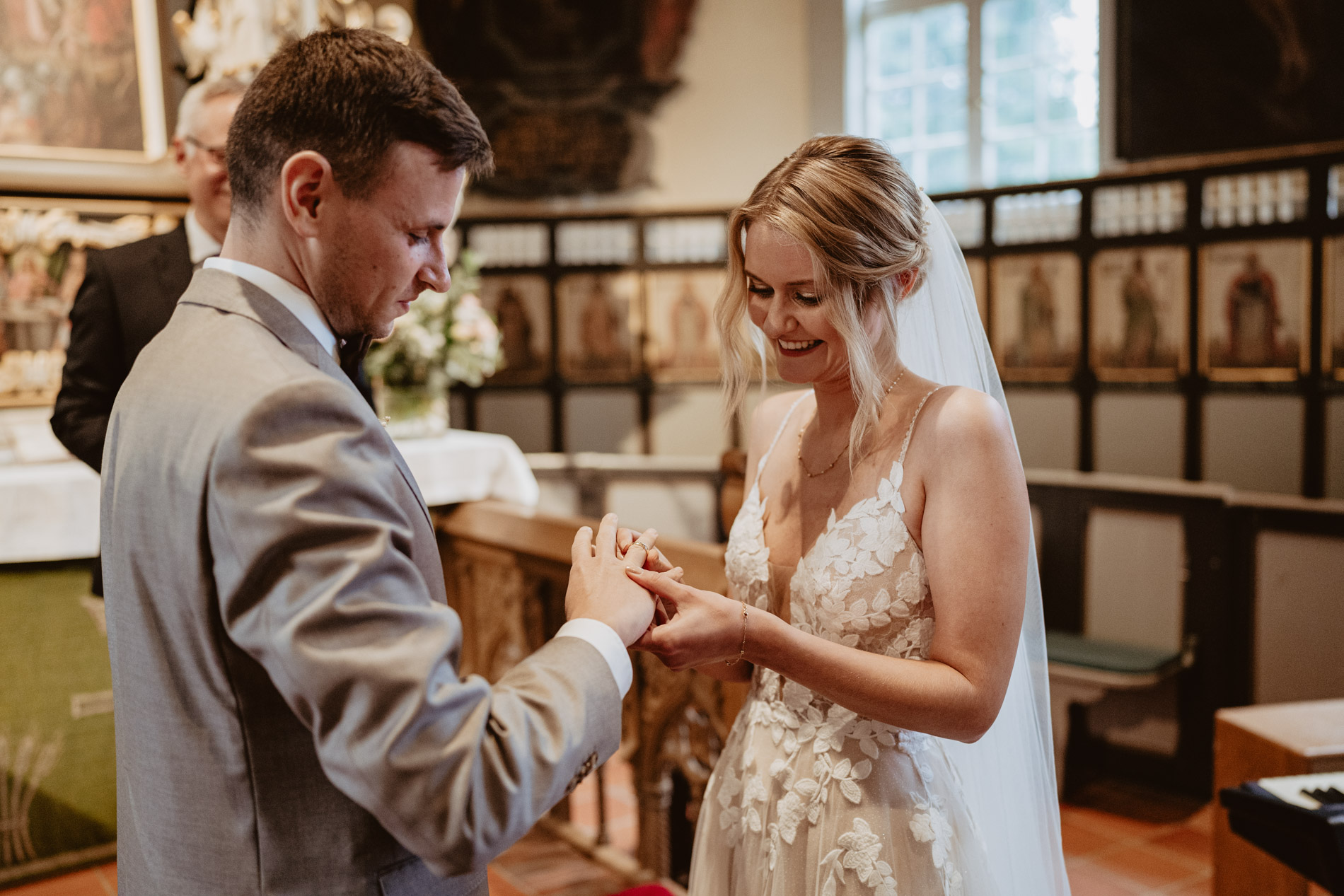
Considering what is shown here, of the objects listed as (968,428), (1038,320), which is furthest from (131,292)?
(1038,320)

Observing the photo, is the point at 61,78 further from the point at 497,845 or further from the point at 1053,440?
the point at 1053,440

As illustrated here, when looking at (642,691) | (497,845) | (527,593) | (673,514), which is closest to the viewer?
(497,845)

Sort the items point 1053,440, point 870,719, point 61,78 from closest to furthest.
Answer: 1. point 870,719
2. point 61,78
3. point 1053,440

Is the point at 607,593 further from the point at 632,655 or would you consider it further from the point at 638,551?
the point at 632,655

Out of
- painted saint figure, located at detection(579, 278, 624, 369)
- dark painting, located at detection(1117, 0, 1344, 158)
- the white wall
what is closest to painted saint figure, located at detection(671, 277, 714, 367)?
painted saint figure, located at detection(579, 278, 624, 369)

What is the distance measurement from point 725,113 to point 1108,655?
4305mm

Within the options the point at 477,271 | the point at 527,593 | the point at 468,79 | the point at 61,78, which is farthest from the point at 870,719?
the point at 468,79

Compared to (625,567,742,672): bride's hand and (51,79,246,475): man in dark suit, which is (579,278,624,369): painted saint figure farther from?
(625,567,742,672): bride's hand

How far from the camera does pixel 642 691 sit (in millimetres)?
3281

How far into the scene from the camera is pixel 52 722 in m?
3.54

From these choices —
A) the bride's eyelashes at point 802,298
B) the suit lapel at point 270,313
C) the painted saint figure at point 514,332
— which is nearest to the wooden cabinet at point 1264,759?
the bride's eyelashes at point 802,298

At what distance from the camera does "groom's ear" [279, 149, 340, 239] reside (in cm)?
105

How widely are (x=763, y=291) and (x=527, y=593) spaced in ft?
7.52

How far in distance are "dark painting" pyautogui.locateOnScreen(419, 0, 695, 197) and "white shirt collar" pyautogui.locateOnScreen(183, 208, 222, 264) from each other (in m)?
4.35
